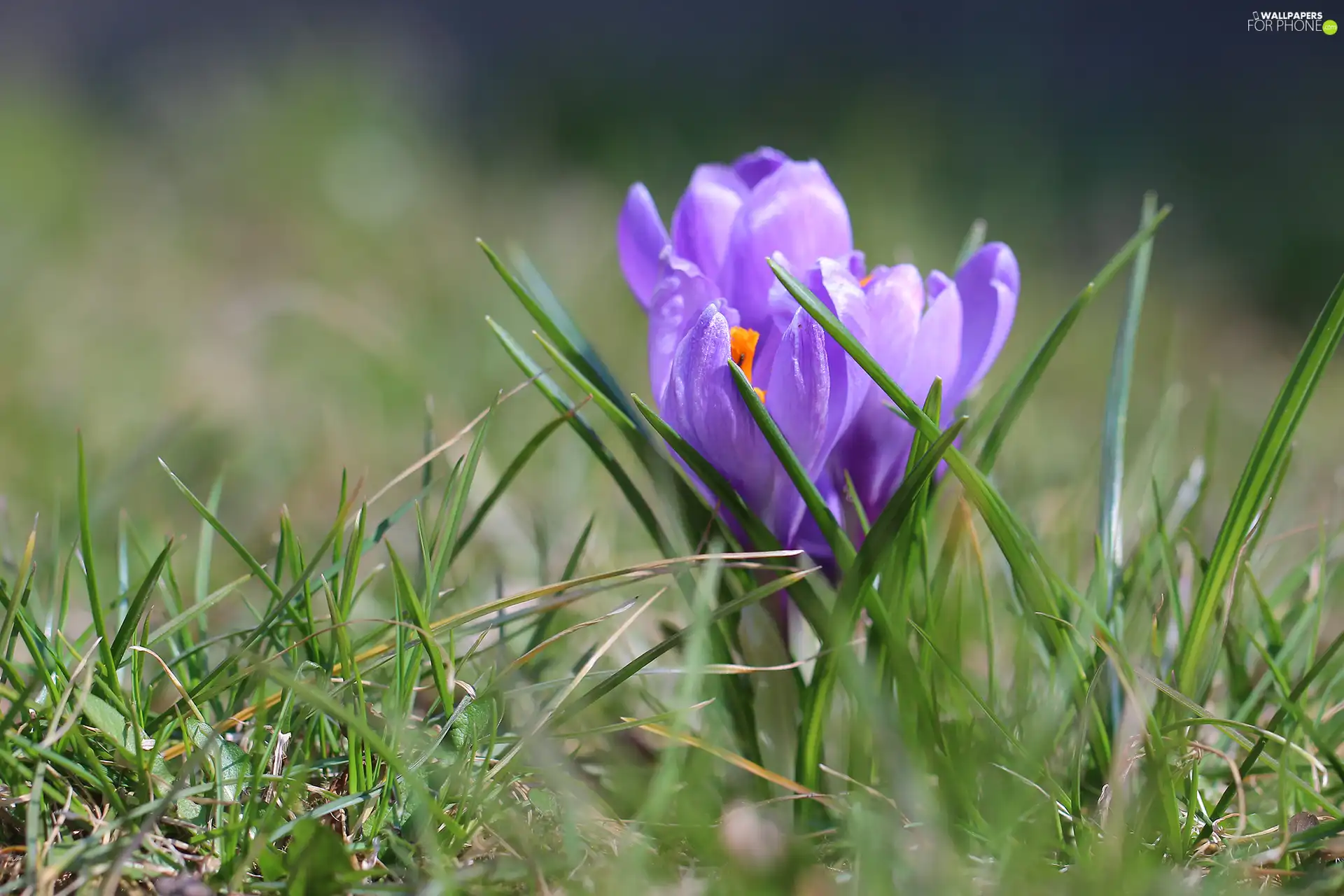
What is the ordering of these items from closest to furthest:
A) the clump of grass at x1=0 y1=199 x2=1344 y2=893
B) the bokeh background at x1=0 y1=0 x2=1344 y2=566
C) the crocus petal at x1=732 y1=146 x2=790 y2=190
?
the clump of grass at x1=0 y1=199 x2=1344 y2=893 → the crocus petal at x1=732 y1=146 x2=790 y2=190 → the bokeh background at x1=0 y1=0 x2=1344 y2=566

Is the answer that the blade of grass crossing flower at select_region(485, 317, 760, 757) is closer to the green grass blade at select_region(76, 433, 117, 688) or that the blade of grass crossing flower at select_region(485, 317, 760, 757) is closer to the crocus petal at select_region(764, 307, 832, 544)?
the crocus petal at select_region(764, 307, 832, 544)

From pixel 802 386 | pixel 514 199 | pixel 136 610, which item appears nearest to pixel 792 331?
pixel 802 386

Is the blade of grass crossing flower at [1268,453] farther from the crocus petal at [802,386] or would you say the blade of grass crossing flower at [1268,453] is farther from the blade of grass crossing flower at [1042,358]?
the crocus petal at [802,386]

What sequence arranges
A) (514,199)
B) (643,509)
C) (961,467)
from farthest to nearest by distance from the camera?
1. (514,199)
2. (643,509)
3. (961,467)

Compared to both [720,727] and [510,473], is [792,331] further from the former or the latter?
[720,727]

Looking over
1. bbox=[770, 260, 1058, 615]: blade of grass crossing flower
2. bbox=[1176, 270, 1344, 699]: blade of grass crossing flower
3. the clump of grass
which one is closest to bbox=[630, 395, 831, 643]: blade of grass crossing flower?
the clump of grass

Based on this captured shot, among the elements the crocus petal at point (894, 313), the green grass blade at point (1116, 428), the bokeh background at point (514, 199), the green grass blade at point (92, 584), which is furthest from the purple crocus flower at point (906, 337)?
the green grass blade at point (92, 584)

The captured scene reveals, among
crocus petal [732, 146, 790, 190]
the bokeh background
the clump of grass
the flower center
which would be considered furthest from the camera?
the bokeh background
